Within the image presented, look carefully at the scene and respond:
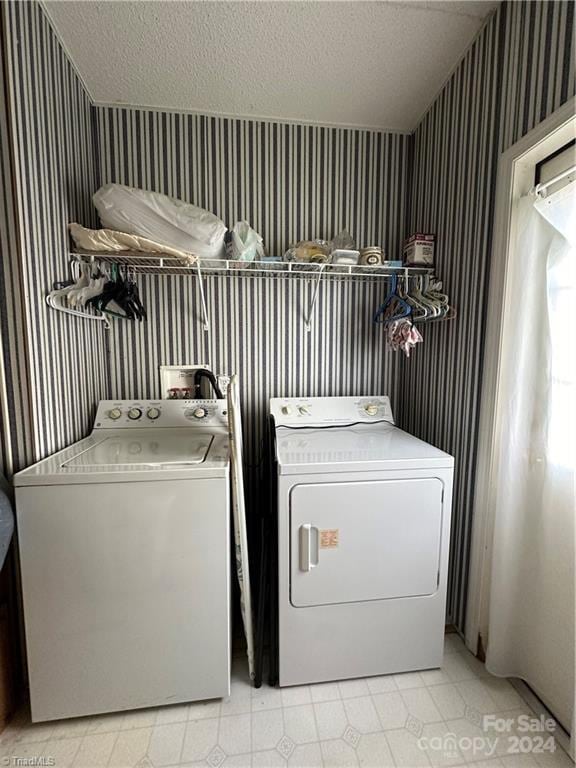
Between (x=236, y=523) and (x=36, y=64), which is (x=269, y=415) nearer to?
(x=236, y=523)

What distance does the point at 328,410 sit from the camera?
1.93m

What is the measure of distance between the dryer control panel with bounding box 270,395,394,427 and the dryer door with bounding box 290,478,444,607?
0.62 meters

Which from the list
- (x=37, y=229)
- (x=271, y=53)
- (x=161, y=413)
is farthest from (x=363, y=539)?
(x=271, y=53)

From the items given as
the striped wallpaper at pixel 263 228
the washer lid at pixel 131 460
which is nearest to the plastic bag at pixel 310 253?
the striped wallpaper at pixel 263 228

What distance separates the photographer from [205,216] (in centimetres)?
156

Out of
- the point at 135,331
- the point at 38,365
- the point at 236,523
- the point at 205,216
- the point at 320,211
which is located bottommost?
the point at 236,523

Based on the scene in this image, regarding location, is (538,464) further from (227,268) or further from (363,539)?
(227,268)

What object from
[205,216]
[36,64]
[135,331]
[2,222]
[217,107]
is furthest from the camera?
[135,331]

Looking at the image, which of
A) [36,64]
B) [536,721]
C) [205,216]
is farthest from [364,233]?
[536,721]

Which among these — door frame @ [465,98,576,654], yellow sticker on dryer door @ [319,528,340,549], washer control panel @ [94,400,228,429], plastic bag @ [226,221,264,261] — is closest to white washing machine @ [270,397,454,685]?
yellow sticker on dryer door @ [319,528,340,549]

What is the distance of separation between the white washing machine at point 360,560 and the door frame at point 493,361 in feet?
0.65

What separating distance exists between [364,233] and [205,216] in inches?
39.9

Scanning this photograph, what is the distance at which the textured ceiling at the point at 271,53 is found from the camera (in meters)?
1.30

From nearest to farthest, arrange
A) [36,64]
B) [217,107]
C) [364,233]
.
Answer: [36,64], [217,107], [364,233]
